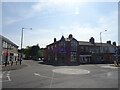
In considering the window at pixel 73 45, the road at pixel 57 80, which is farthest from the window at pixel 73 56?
the road at pixel 57 80

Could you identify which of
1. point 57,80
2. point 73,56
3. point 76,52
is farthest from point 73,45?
point 57,80

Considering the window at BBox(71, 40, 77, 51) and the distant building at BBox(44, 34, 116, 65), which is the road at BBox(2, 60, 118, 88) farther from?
the window at BBox(71, 40, 77, 51)

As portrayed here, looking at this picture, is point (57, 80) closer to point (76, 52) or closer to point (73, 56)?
point (73, 56)

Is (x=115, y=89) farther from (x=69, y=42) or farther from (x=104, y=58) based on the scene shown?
(x=104, y=58)

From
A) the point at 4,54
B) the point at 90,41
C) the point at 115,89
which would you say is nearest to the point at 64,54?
the point at 90,41

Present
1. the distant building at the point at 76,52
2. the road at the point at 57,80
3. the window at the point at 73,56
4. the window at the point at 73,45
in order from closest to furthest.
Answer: the road at the point at 57,80, the distant building at the point at 76,52, the window at the point at 73,56, the window at the point at 73,45

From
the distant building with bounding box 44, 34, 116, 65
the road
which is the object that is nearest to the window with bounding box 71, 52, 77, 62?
the distant building with bounding box 44, 34, 116, 65

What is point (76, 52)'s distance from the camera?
217ft

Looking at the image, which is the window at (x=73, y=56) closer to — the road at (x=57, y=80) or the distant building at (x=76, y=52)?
the distant building at (x=76, y=52)

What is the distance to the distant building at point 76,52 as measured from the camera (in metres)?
64.8

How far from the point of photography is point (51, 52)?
71.8 meters

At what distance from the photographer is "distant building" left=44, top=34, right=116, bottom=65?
64750mm

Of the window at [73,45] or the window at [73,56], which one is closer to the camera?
the window at [73,56]

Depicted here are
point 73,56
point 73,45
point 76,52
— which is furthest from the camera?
point 76,52
